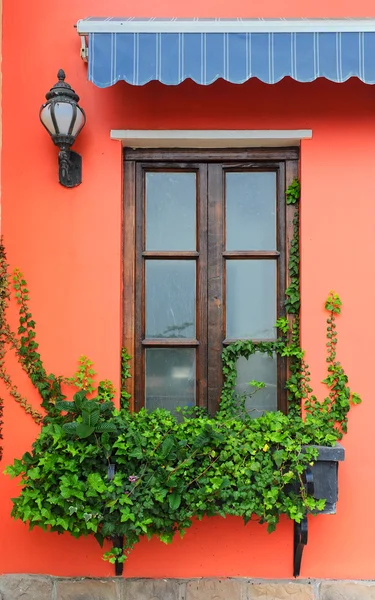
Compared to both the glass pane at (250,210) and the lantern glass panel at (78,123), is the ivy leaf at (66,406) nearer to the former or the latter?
the glass pane at (250,210)

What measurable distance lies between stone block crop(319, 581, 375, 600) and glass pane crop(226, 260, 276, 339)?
1.63 meters

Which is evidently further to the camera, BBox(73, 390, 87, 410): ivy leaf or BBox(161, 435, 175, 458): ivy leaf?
BBox(73, 390, 87, 410): ivy leaf

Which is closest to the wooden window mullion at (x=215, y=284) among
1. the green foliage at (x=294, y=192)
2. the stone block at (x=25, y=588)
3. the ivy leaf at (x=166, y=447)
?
the green foliage at (x=294, y=192)

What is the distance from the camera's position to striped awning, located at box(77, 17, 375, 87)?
2945 millimetres

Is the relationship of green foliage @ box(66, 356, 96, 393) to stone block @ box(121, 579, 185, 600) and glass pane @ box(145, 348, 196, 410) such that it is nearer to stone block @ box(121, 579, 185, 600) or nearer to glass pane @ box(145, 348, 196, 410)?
glass pane @ box(145, 348, 196, 410)

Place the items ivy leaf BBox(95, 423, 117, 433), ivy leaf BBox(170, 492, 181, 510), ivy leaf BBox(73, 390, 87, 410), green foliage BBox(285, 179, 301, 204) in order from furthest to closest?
green foliage BBox(285, 179, 301, 204), ivy leaf BBox(73, 390, 87, 410), ivy leaf BBox(95, 423, 117, 433), ivy leaf BBox(170, 492, 181, 510)

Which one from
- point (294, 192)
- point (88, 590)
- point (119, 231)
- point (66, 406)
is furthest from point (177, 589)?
point (294, 192)

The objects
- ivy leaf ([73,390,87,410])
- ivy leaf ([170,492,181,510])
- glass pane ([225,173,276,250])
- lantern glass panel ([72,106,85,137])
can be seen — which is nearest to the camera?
ivy leaf ([170,492,181,510])

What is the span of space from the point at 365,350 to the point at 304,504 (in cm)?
104

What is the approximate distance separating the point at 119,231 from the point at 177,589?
233 cm

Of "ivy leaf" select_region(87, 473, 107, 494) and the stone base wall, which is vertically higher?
"ivy leaf" select_region(87, 473, 107, 494)

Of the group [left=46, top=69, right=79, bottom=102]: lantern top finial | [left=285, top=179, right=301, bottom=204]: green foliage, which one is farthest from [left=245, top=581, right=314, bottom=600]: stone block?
[left=46, top=69, right=79, bottom=102]: lantern top finial

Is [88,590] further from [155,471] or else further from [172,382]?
[172,382]

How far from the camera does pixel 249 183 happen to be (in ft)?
11.6
